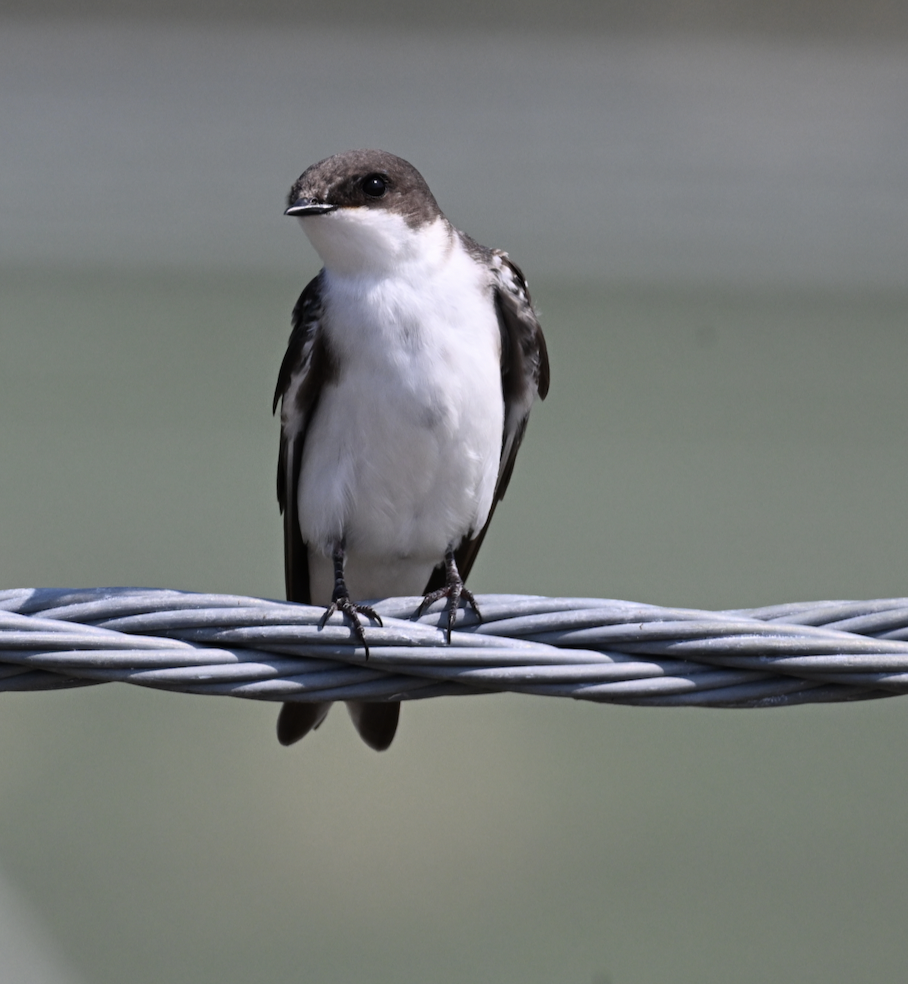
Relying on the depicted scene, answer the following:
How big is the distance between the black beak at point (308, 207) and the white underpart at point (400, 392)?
0.02m

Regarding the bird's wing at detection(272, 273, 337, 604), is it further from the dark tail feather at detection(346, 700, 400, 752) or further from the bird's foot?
the bird's foot

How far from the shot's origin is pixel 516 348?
102 inches

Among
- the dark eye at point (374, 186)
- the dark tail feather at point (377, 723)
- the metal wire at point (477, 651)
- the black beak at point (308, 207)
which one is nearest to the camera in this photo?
the metal wire at point (477, 651)

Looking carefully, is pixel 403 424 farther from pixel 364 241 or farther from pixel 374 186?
pixel 374 186

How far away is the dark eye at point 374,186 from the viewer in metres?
Result: 2.48

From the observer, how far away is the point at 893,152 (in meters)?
4.69

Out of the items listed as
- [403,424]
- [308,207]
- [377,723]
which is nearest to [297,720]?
[377,723]

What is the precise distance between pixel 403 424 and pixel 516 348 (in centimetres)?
37

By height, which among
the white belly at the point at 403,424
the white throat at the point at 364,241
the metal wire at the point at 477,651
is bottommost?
the metal wire at the point at 477,651

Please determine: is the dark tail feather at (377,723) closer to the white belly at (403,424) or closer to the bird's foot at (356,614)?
the white belly at (403,424)

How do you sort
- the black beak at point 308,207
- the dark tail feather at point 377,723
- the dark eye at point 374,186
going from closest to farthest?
1. the black beak at point 308,207
2. the dark eye at point 374,186
3. the dark tail feather at point 377,723

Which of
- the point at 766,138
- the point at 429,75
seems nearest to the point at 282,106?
the point at 429,75

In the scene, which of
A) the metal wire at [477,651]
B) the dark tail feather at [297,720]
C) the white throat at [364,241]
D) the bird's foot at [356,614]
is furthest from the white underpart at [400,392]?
the metal wire at [477,651]

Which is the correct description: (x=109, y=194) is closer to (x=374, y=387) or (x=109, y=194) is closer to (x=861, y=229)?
(x=374, y=387)
